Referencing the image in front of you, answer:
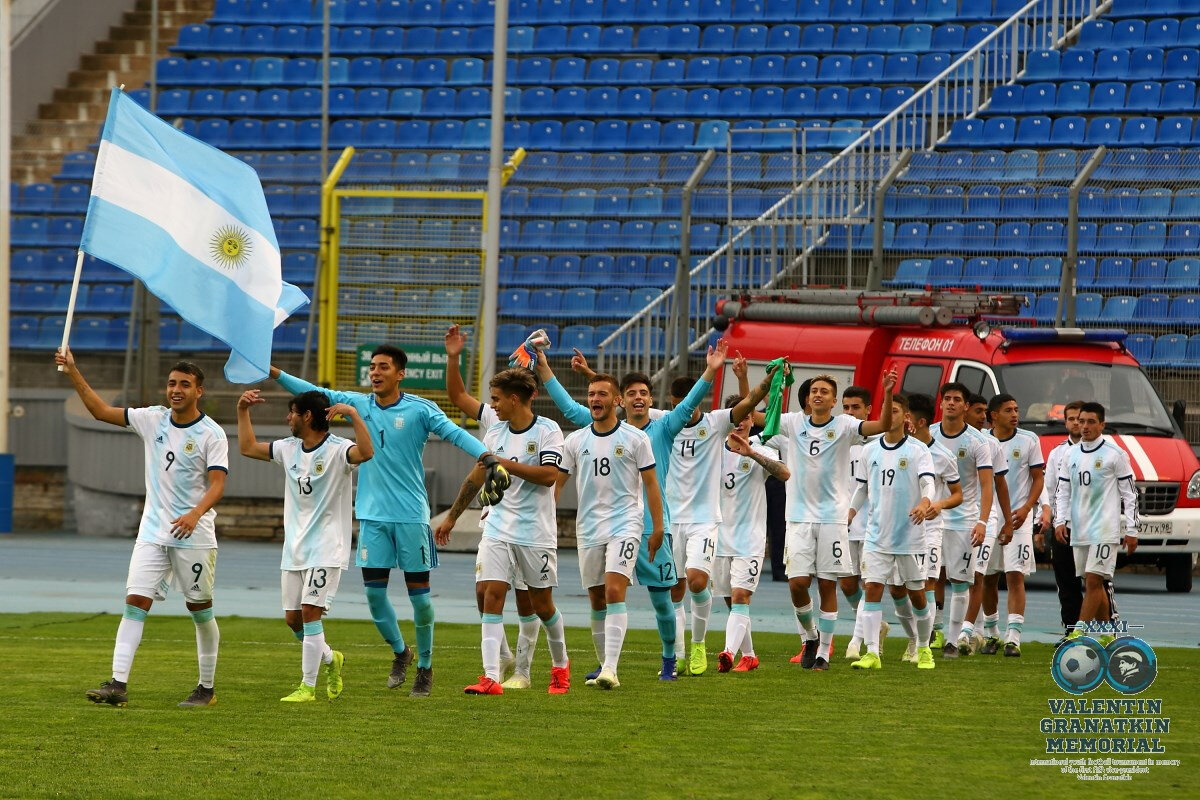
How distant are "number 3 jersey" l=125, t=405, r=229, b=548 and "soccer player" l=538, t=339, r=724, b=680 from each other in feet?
7.20

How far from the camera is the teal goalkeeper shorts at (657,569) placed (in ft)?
35.5

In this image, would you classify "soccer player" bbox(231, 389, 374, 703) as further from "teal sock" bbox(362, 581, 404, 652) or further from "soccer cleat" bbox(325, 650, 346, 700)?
"teal sock" bbox(362, 581, 404, 652)

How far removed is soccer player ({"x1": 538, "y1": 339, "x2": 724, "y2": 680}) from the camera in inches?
426

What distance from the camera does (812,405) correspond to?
12438mm

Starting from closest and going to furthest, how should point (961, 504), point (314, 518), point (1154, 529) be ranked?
point (314, 518)
point (961, 504)
point (1154, 529)

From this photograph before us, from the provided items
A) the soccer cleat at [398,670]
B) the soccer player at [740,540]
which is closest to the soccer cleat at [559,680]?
the soccer cleat at [398,670]

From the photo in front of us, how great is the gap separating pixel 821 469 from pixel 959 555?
4.76ft

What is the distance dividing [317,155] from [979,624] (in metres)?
16.5

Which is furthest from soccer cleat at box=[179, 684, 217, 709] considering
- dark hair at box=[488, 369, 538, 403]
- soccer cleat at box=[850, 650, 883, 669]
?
soccer cleat at box=[850, 650, 883, 669]

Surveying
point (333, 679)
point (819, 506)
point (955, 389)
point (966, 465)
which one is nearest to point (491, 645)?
point (333, 679)

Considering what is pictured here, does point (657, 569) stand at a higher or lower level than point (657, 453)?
lower

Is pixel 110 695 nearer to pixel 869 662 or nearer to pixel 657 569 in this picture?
pixel 657 569

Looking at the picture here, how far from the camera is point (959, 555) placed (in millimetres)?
12984

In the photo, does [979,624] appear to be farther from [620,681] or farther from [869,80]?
[869,80]
